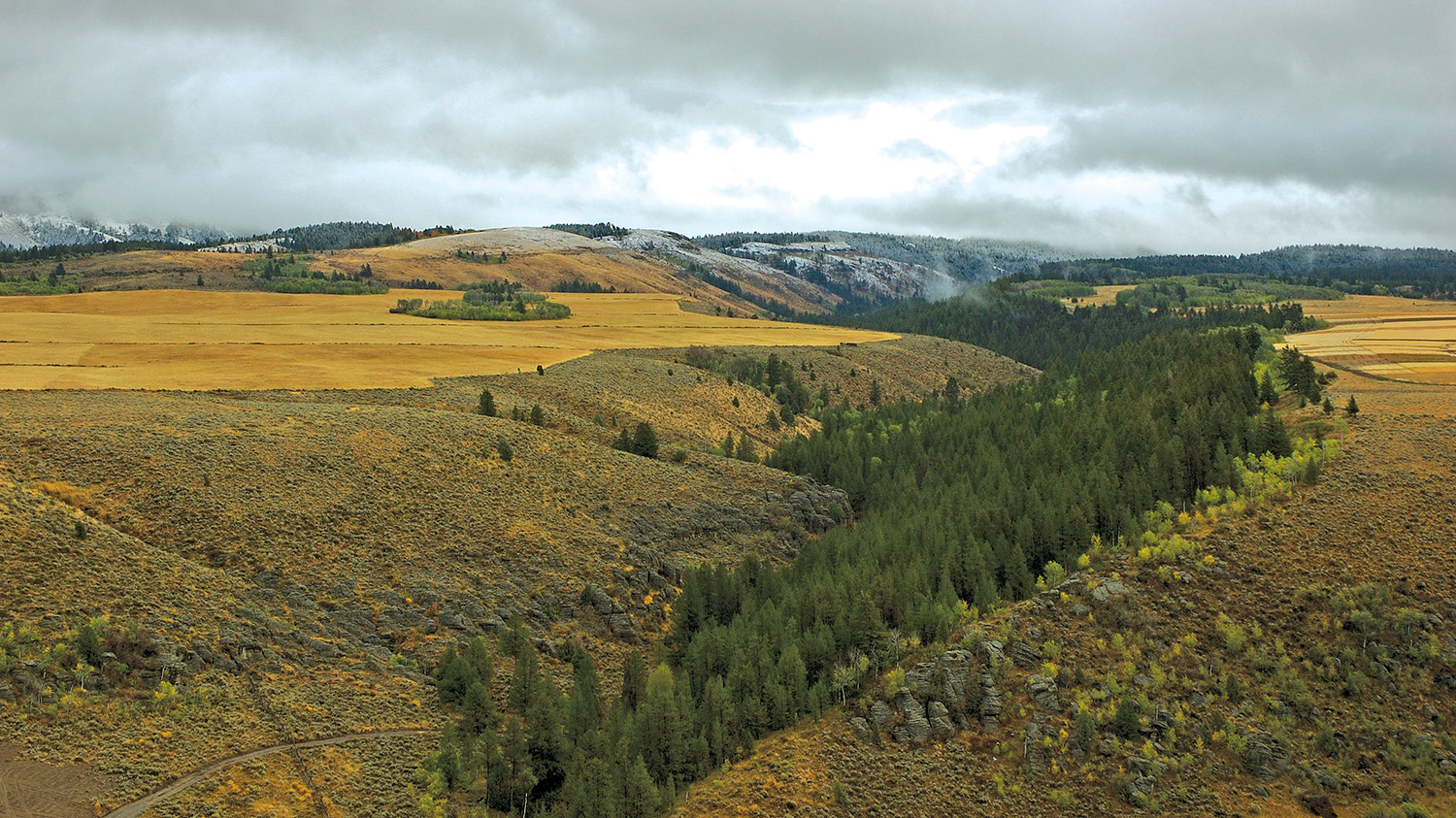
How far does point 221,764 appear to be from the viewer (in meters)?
52.1

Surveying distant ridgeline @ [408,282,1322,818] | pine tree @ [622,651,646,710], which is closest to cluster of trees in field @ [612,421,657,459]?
distant ridgeline @ [408,282,1322,818]

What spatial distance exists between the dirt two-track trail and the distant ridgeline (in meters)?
5.02

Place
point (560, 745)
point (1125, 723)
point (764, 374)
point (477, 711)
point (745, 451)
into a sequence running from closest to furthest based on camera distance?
1. point (560, 745)
2. point (1125, 723)
3. point (477, 711)
4. point (745, 451)
5. point (764, 374)

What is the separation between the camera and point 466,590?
259 ft

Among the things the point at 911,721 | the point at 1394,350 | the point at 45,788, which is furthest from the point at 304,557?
the point at 1394,350

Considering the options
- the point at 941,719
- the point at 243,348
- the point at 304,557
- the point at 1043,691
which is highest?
the point at 243,348

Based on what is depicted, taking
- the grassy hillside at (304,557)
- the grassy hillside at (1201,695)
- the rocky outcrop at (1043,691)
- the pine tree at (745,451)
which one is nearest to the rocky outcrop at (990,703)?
the grassy hillside at (1201,695)

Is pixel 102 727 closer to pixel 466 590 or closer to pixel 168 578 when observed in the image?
pixel 168 578

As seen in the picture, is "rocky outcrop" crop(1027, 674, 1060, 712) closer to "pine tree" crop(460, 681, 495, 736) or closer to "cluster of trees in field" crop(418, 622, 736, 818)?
"cluster of trees in field" crop(418, 622, 736, 818)

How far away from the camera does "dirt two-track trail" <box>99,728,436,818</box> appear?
4697cm

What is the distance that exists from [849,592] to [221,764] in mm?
47656

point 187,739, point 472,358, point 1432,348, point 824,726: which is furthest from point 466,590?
point 1432,348

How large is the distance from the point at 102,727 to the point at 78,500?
2591cm

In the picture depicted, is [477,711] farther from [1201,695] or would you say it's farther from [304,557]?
[1201,695]
